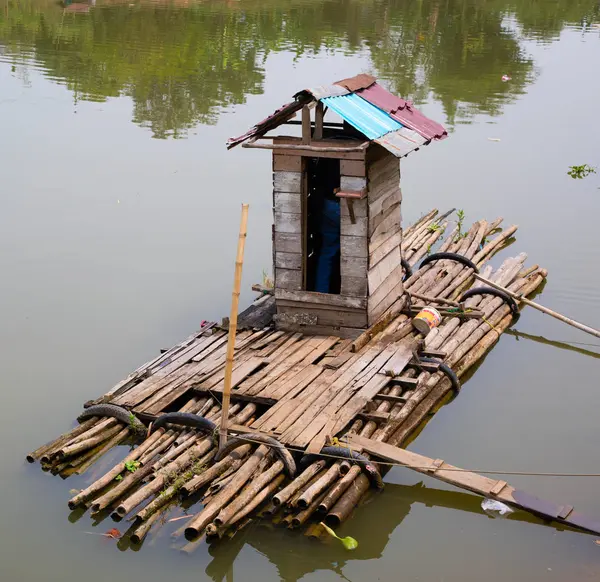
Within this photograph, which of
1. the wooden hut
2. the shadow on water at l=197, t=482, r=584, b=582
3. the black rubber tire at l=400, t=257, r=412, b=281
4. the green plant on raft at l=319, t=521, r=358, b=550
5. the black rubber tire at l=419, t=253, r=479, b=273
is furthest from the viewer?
the black rubber tire at l=419, t=253, r=479, b=273

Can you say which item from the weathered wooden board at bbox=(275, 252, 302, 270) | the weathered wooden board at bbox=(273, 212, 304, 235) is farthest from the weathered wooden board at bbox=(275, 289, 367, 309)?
the weathered wooden board at bbox=(273, 212, 304, 235)

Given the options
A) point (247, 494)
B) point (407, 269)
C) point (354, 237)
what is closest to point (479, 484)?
point (247, 494)

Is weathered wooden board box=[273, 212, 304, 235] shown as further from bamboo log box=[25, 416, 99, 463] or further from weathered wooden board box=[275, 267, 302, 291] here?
bamboo log box=[25, 416, 99, 463]

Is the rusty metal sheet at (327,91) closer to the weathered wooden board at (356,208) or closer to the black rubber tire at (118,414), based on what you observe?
the weathered wooden board at (356,208)

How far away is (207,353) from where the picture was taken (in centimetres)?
895

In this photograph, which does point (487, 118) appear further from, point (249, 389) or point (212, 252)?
point (249, 389)

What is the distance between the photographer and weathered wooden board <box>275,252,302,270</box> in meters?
9.20

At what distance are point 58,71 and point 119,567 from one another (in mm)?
17046

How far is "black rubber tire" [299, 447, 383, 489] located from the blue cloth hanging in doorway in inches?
107

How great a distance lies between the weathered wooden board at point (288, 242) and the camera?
916 centimetres

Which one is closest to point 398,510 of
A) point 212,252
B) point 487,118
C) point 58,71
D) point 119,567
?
point 119,567

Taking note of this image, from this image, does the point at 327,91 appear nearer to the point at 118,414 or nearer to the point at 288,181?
the point at 288,181

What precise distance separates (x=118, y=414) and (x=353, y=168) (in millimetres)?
3188

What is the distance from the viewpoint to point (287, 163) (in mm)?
8883
